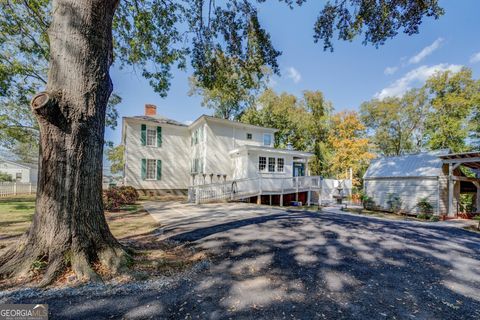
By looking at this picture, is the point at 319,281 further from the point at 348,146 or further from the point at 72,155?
the point at 348,146

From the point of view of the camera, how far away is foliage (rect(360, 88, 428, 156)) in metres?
24.1

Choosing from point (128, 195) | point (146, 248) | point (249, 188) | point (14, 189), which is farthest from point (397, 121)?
point (14, 189)

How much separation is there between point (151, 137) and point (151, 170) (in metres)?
2.66

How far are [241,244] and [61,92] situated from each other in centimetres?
406

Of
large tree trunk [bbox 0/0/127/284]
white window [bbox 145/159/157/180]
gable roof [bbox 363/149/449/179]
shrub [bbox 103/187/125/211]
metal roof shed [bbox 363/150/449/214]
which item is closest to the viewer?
large tree trunk [bbox 0/0/127/284]

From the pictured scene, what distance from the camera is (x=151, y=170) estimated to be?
17.1m

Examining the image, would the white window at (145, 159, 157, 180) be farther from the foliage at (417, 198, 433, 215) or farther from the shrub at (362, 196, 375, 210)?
the foliage at (417, 198, 433, 215)

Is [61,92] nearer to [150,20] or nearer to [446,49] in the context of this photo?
[150,20]

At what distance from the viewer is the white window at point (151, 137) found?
17031mm

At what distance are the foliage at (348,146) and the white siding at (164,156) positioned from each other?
56.0ft

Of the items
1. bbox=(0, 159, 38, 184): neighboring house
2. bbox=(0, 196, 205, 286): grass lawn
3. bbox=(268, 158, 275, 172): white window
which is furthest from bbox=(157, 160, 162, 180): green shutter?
bbox=(0, 159, 38, 184): neighboring house

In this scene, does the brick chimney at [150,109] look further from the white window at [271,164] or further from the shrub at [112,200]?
the white window at [271,164]

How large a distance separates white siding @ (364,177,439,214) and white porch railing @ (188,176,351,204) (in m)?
3.74

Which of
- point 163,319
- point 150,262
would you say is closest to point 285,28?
point 150,262
